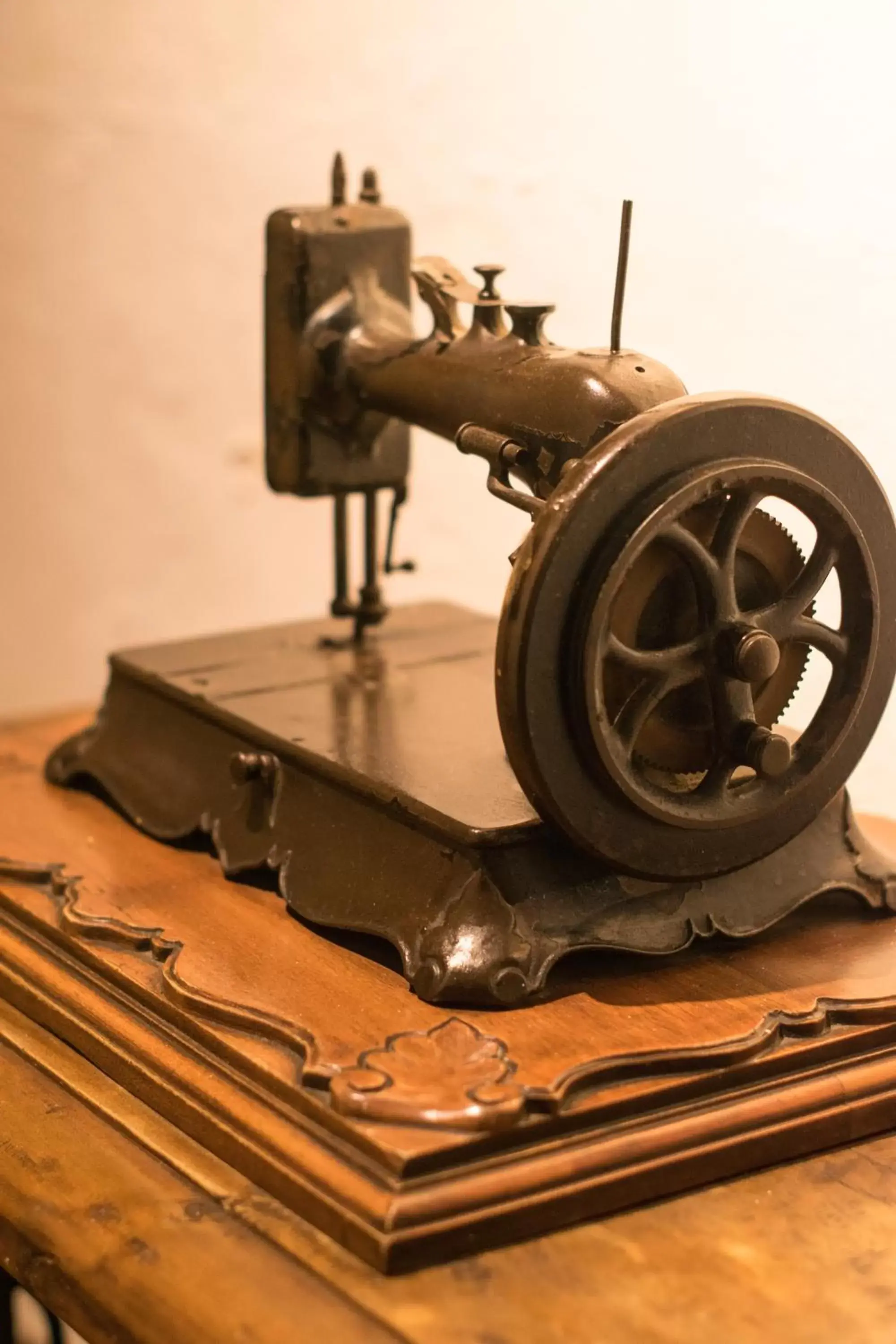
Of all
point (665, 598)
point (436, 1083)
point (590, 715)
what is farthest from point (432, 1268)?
A: point (665, 598)

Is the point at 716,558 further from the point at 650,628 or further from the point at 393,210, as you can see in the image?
the point at 393,210

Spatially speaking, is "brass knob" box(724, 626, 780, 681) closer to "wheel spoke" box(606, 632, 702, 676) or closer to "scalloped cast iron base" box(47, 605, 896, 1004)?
"wheel spoke" box(606, 632, 702, 676)

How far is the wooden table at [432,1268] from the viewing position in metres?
0.97

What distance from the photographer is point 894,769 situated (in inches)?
66.6

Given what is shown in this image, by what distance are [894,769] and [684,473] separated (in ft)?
2.09

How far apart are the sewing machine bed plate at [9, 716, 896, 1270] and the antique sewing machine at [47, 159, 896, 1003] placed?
4 centimetres

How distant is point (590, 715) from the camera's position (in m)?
1.15

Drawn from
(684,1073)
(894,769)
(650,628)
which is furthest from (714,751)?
(894,769)

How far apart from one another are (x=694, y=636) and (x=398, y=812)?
0.79ft

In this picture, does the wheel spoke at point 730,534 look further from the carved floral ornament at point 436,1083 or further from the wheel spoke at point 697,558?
the carved floral ornament at point 436,1083

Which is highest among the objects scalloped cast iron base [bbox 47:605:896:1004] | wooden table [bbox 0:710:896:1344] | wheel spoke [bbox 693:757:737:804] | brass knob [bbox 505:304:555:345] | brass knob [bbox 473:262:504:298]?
brass knob [bbox 473:262:504:298]

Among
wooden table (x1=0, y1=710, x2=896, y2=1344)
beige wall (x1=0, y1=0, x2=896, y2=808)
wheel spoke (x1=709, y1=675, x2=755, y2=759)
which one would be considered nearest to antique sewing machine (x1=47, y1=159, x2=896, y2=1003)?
wheel spoke (x1=709, y1=675, x2=755, y2=759)

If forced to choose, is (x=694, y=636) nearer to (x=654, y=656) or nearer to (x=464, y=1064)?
(x=654, y=656)

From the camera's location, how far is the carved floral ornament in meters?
1.06
